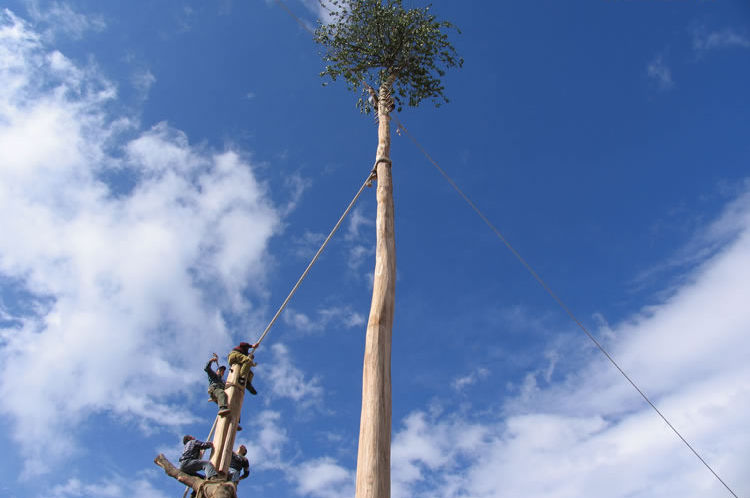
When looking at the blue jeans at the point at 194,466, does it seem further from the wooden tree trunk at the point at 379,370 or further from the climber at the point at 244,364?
the wooden tree trunk at the point at 379,370

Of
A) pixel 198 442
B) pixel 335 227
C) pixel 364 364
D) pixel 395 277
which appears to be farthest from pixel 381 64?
pixel 198 442

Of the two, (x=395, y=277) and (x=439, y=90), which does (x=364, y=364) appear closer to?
(x=395, y=277)

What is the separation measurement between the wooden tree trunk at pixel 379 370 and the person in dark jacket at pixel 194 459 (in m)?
1.73

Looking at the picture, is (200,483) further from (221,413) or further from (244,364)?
(244,364)

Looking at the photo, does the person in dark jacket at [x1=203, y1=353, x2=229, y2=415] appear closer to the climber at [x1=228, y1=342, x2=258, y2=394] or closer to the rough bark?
the climber at [x1=228, y1=342, x2=258, y2=394]

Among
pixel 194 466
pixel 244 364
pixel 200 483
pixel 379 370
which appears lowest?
pixel 200 483

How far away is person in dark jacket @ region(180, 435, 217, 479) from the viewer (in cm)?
477

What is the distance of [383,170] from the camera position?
6.94m

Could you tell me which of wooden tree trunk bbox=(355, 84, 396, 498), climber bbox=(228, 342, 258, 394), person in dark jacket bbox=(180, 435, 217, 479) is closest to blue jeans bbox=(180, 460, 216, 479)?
person in dark jacket bbox=(180, 435, 217, 479)

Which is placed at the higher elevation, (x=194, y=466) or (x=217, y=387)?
(x=217, y=387)

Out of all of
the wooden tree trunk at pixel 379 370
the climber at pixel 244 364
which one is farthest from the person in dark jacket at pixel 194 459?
the wooden tree trunk at pixel 379 370

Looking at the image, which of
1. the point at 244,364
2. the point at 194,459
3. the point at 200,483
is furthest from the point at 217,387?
the point at 200,483

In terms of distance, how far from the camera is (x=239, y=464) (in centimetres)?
573

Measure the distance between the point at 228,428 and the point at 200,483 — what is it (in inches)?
23.8
